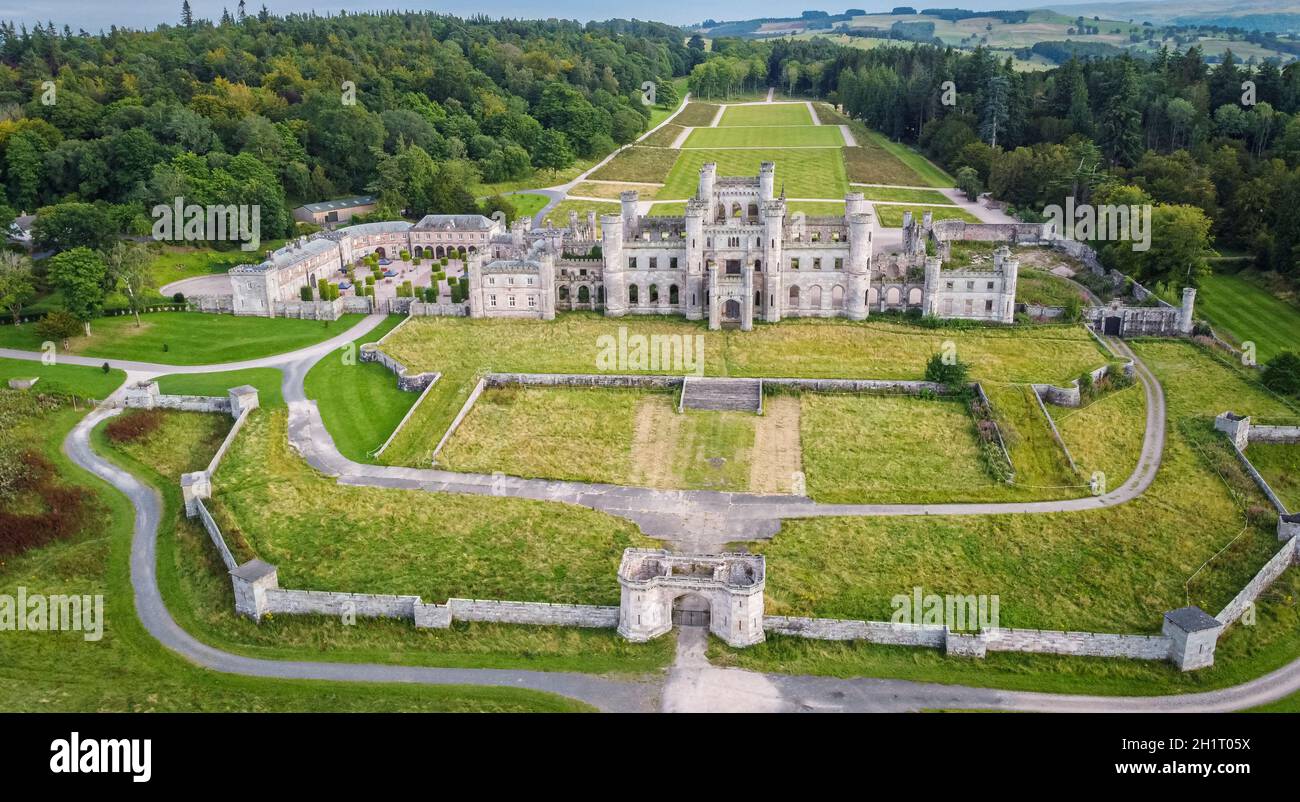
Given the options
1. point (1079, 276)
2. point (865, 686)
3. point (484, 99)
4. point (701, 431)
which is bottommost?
point (865, 686)

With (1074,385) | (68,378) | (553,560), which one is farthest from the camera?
(68,378)

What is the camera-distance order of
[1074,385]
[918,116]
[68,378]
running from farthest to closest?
1. [918,116]
2. [68,378]
3. [1074,385]

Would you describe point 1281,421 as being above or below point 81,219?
below

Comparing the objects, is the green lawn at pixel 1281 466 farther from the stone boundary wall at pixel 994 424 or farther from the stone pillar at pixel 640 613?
the stone pillar at pixel 640 613

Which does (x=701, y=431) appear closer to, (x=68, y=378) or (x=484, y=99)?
(x=68, y=378)

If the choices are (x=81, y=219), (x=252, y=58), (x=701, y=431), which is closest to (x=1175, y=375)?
(x=701, y=431)

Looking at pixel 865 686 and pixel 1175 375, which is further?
pixel 1175 375

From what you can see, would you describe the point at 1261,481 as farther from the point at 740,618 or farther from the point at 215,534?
the point at 215,534

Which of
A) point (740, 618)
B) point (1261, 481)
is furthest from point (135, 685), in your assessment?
point (1261, 481)
